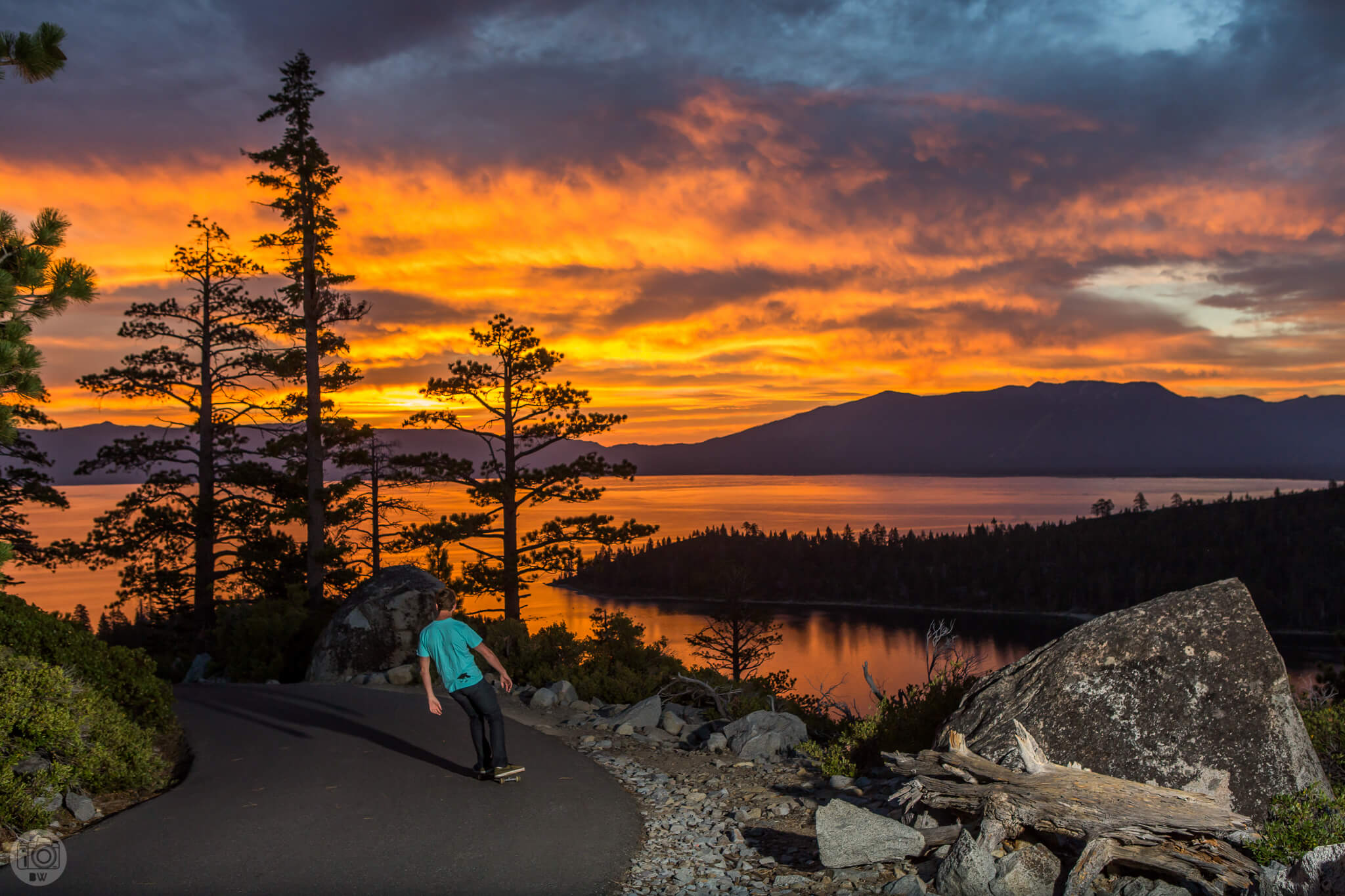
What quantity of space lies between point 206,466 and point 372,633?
45.8 feet

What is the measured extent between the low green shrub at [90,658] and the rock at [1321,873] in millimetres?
10174

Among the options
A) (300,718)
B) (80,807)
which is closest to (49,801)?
Answer: (80,807)

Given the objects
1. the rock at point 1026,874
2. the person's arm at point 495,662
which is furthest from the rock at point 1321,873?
the person's arm at point 495,662

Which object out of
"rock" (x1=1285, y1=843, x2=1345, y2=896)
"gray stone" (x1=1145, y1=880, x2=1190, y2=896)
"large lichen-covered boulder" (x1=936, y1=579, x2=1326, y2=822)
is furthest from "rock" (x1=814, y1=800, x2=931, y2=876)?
"rock" (x1=1285, y1=843, x2=1345, y2=896)

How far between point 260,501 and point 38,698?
20428 millimetres

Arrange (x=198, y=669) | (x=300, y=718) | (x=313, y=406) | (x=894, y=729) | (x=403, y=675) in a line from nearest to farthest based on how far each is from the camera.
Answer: (x=894, y=729) < (x=300, y=718) < (x=403, y=675) < (x=198, y=669) < (x=313, y=406)

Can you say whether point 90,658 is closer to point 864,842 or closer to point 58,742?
point 58,742

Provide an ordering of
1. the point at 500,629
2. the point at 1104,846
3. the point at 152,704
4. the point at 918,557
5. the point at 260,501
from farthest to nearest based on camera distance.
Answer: the point at 918,557, the point at 260,501, the point at 500,629, the point at 152,704, the point at 1104,846

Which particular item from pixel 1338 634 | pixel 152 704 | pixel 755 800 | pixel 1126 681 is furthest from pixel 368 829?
pixel 1338 634

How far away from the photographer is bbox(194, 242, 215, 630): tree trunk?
2552 cm

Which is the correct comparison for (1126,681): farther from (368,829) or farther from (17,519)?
(17,519)

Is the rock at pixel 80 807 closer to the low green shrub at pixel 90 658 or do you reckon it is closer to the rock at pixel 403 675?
the low green shrub at pixel 90 658

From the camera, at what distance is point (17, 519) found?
2477cm

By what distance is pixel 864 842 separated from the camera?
18.8 ft
